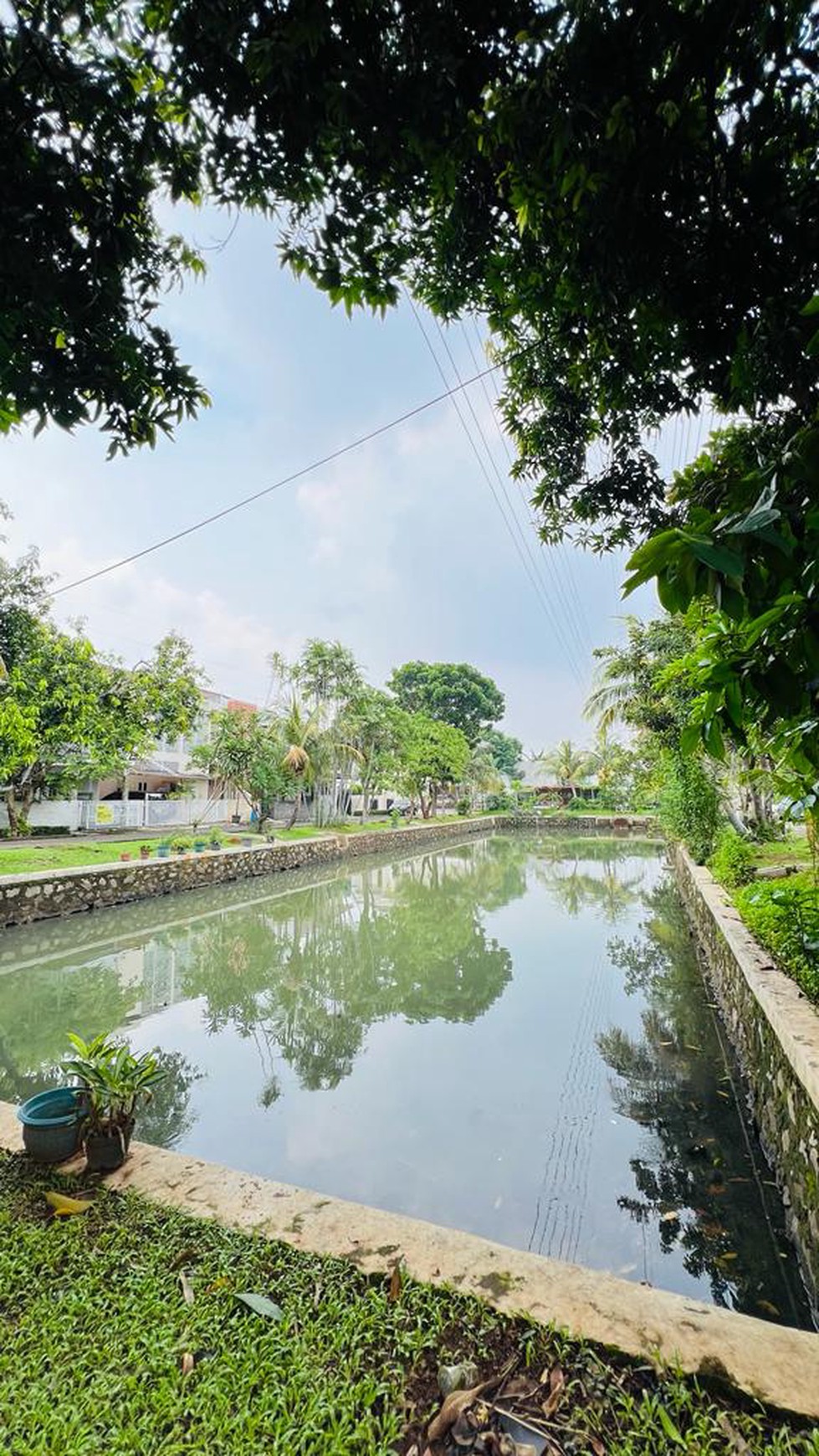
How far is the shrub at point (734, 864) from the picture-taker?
303 inches

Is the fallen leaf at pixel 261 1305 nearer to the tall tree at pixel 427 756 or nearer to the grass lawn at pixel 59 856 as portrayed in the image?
the grass lawn at pixel 59 856

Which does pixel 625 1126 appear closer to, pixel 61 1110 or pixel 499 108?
pixel 61 1110

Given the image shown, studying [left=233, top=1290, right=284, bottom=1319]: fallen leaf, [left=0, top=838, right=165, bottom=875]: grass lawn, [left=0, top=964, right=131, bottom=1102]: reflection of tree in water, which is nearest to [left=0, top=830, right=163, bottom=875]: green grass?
[left=0, top=838, right=165, bottom=875]: grass lawn

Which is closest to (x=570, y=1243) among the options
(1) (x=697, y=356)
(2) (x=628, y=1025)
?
(2) (x=628, y=1025)

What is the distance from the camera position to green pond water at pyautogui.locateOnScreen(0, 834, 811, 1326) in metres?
2.94

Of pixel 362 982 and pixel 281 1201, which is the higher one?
pixel 281 1201

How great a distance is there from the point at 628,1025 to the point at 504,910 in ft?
18.1

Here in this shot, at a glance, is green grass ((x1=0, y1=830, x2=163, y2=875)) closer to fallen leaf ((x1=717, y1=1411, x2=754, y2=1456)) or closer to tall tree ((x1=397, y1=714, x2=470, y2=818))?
fallen leaf ((x1=717, y1=1411, x2=754, y2=1456))

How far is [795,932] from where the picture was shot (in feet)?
12.6

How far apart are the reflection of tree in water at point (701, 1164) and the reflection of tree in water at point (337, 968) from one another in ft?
5.57

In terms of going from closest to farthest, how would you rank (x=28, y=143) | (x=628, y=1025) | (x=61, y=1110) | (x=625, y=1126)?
(x=28, y=143), (x=61, y=1110), (x=625, y=1126), (x=628, y=1025)

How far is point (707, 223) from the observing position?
2082 millimetres

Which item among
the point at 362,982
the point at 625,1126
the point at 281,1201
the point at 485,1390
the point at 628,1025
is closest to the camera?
the point at 485,1390

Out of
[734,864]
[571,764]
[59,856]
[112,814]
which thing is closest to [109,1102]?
[734,864]
